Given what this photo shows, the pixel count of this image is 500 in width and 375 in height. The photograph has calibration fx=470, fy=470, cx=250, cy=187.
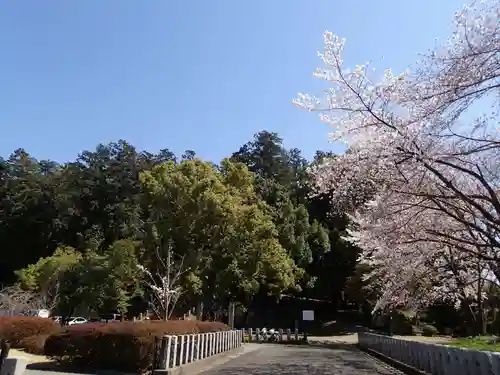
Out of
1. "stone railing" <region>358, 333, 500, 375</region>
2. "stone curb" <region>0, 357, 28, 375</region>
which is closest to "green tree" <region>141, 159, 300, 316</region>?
"stone railing" <region>358, 333, 500, 375</region>

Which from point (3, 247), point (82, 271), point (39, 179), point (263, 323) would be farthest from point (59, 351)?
point (39, 179)

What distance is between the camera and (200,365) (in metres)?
13.5

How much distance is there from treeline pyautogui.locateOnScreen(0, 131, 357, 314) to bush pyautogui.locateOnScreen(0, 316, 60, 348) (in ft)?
23.2

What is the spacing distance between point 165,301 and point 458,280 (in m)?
13.6

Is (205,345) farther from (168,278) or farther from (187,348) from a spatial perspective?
(168,278)

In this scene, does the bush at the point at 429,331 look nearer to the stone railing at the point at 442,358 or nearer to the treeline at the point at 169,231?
the treeline at the point at 169,231

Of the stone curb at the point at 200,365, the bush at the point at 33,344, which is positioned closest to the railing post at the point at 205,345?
the stone curb at the point at 200,365

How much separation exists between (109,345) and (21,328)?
7.11m

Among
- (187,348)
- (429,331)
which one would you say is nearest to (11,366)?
(187,348)

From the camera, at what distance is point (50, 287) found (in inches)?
1474

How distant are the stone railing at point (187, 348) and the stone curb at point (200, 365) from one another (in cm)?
15

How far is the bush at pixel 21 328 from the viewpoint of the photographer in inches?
663

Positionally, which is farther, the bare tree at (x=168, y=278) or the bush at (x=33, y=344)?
the bare tree at (x=168, y=278)

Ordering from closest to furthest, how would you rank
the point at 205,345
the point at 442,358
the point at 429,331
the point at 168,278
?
the point at 442,358 < the point at 205,345 < the point at 168,278 < the point at 429,331
